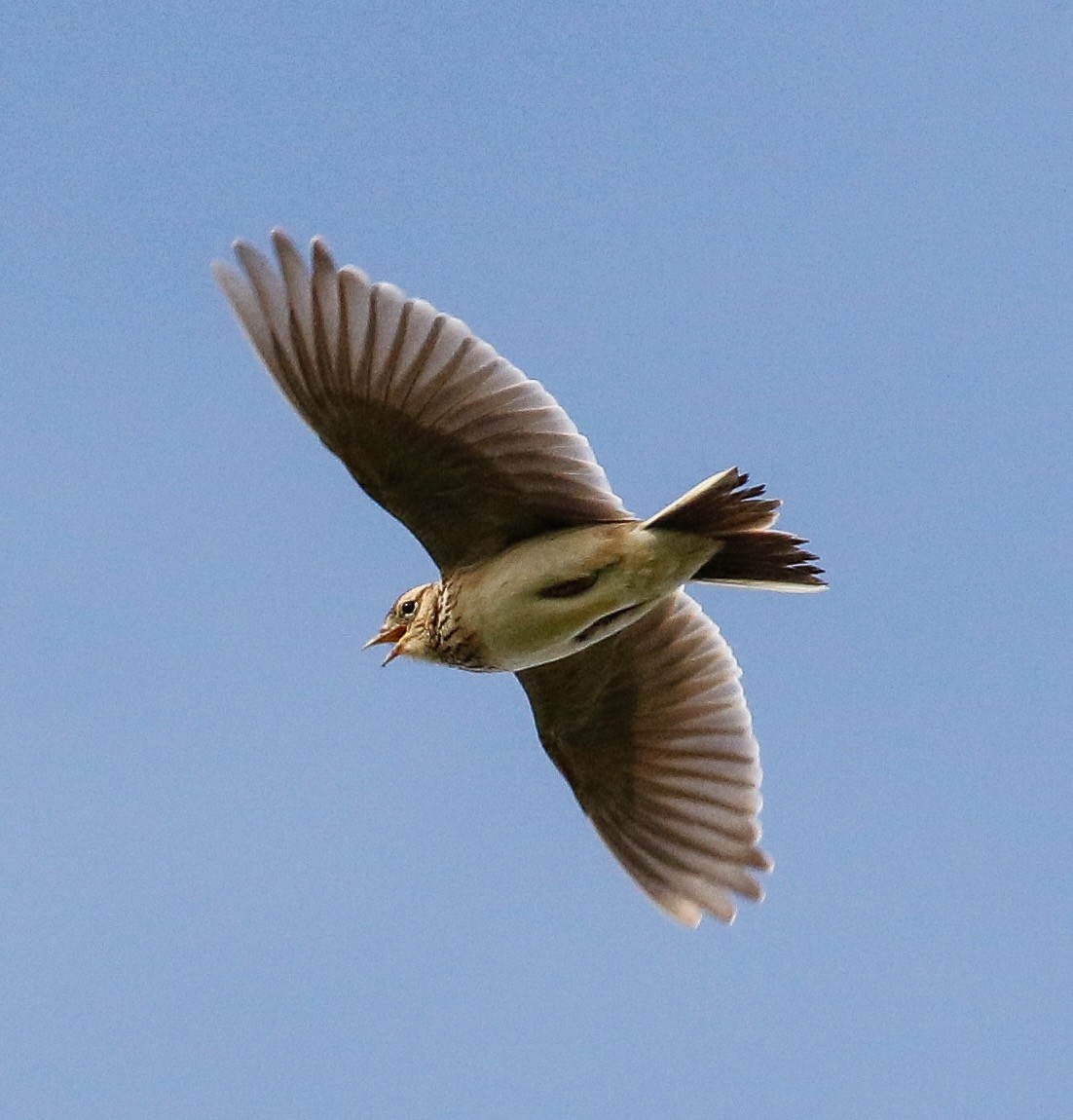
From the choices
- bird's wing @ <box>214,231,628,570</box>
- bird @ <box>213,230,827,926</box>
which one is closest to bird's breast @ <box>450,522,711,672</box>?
bird @ <box>213,230,827,926</box>

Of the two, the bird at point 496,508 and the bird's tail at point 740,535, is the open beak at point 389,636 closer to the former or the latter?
the bird at point 496,508

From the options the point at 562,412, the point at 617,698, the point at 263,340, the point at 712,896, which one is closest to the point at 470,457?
the point at 562,412

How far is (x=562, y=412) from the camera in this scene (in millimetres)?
9859

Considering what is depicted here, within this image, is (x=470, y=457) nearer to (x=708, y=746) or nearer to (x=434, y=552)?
(x=434, y=552)

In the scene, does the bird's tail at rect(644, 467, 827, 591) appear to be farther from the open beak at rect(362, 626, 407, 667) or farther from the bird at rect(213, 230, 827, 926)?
the open beak at rect(362, 626, 407, 667)

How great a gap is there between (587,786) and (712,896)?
948 millimetres

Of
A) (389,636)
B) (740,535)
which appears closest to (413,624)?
(389,636)

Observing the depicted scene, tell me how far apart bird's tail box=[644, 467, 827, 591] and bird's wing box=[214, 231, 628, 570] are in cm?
57

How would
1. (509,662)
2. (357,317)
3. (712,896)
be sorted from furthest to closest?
(712,896) < (509,662) < (357,317)

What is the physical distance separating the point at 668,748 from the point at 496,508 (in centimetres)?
205

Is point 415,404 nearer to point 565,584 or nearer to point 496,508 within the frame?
point 496,508

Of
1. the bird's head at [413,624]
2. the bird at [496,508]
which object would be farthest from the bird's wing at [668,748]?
the bird's head at [413,624]

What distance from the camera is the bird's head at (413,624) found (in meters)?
10.3

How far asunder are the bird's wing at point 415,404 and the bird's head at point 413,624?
0.39m
